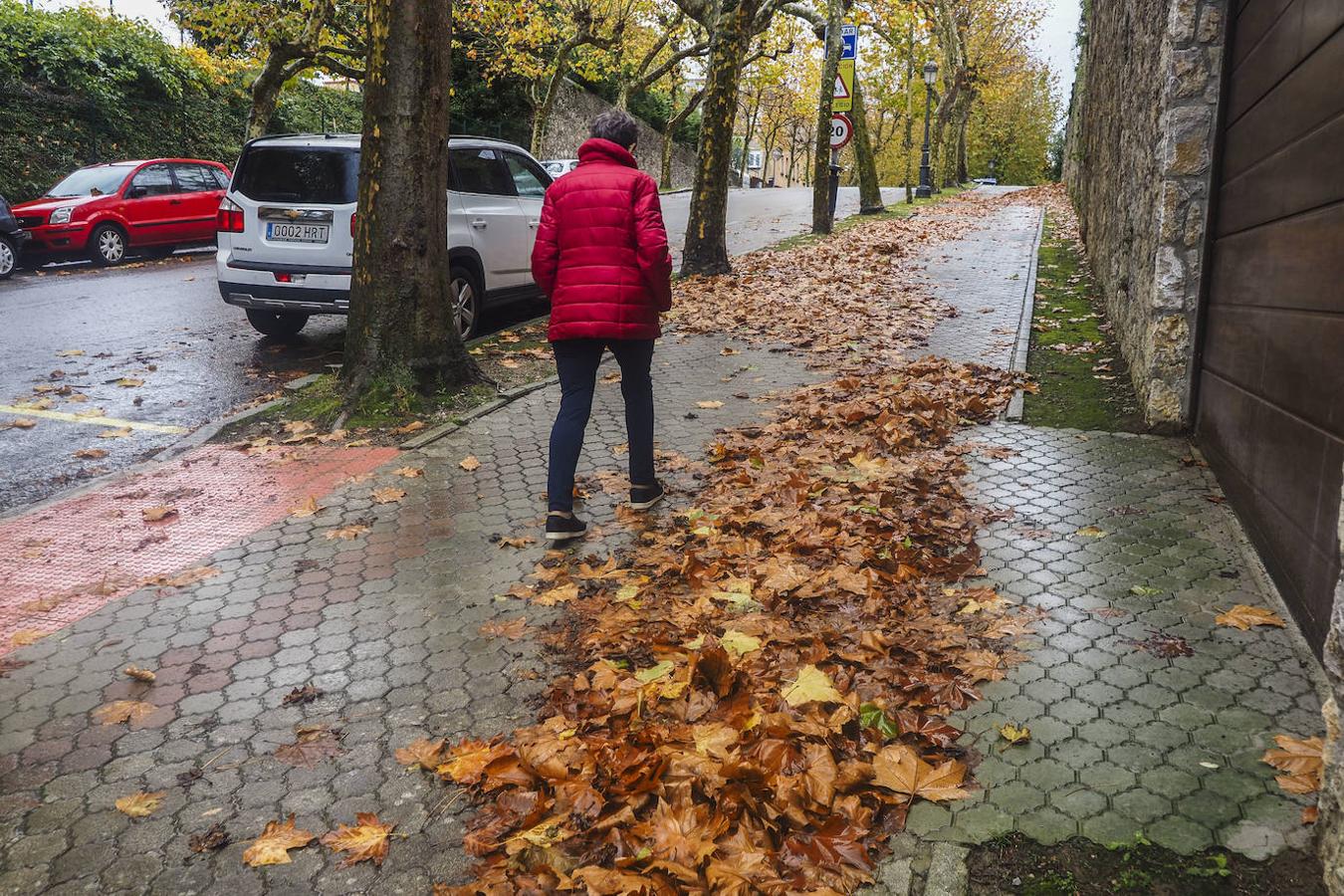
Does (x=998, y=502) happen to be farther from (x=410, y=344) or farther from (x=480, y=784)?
(x=410, y=344)

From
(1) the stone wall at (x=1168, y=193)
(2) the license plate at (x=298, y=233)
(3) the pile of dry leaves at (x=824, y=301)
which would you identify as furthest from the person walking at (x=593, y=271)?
(2) the license plate at (x=298, y=233)

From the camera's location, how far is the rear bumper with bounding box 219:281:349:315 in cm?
920

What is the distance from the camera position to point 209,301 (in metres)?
13.6

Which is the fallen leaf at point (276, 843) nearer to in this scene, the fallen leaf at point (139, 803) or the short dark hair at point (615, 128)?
the fallen leaf at point (139, 803)

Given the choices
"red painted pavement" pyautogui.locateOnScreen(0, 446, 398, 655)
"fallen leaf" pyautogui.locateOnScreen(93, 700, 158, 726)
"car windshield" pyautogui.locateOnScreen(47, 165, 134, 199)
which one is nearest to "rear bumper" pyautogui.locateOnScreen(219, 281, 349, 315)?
"red painted pavement" pyautogui.locateOnScreen(0, 446, 398, 655)

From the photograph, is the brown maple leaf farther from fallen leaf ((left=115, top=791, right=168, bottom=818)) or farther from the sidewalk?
fallen leaf ((left=115, top=791, right=168, bottom=818))

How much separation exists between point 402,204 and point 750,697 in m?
5.29

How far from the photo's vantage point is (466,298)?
33.1 feet

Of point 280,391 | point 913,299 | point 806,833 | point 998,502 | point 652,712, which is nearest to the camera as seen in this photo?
point 806,833

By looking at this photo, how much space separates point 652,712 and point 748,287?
1055 centimetres

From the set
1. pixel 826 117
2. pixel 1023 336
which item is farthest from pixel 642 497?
pixel 826 117

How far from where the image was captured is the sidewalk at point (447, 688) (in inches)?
116

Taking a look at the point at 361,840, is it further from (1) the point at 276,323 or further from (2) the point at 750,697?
(1) the point at 276,323

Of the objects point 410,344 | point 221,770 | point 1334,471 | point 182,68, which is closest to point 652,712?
point 221,770
